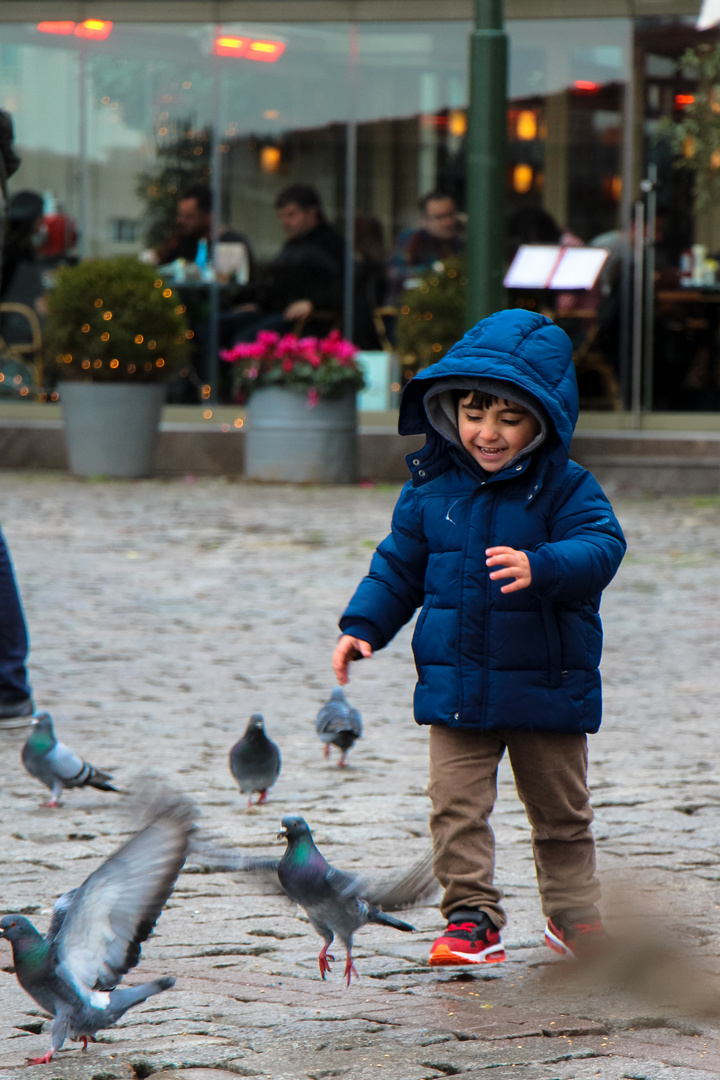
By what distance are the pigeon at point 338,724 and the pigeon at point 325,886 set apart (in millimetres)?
1841

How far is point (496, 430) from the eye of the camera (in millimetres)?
3344

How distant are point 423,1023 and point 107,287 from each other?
11458 mm

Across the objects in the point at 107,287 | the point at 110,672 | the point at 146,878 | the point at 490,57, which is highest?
the point at 490,57

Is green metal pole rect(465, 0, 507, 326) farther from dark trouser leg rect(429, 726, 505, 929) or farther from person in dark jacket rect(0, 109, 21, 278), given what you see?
dark trouser leg rect(429, 726, 505, 929)

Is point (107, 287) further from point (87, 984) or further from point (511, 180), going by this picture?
point (87, 984)

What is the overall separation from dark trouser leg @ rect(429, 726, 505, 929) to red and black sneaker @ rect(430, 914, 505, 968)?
31 mm

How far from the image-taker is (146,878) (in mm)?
2705

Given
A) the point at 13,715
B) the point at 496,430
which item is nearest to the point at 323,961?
the point at 496,430

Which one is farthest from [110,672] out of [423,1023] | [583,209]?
[583,209]

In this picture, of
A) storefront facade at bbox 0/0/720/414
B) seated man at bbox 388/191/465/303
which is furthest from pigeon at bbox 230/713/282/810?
seated man at bbox 388/191/465/303

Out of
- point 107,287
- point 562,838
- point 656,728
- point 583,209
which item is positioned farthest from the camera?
point 583,209

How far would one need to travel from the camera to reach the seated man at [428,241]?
629 inches

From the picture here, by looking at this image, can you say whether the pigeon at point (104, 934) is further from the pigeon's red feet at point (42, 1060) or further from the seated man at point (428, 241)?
the seated man at point (428, 241)

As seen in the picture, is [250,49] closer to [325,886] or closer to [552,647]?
[552,647]
